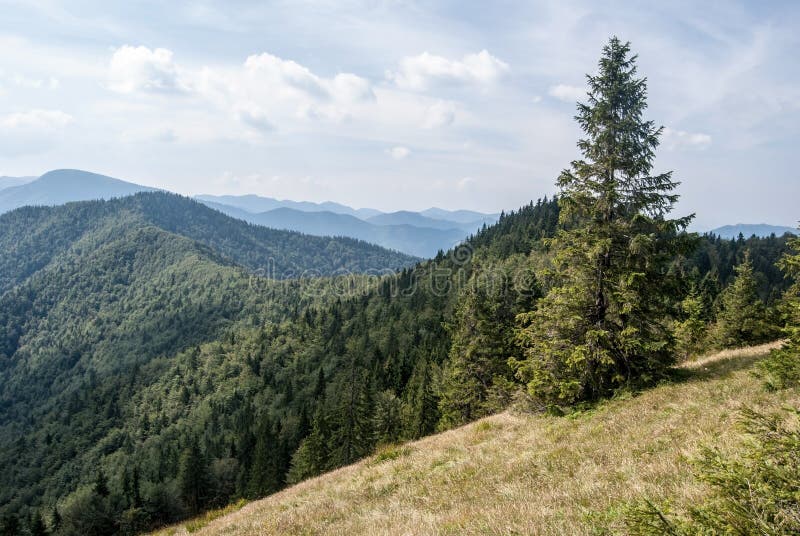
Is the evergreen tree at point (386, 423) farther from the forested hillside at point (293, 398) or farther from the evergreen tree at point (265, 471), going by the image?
the evergreen tree at point (265, 471)

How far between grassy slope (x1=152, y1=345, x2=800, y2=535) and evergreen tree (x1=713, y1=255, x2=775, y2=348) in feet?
85.0

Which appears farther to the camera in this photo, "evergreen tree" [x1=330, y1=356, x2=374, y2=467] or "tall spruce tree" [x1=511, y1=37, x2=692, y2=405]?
"evergreen tree" [x1=330, y1=356, x2=374, y2=467]

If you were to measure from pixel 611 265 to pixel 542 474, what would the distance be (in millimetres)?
10677

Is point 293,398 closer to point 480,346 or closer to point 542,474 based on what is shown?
point 480,346

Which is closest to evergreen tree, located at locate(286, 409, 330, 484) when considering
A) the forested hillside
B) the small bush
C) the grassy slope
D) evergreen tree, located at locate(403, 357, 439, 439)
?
the forested hillside

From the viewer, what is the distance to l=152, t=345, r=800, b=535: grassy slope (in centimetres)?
701

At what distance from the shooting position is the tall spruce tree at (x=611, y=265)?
16797 millimetres

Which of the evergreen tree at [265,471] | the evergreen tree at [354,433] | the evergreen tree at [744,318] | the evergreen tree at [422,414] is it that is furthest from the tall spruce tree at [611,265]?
the evergreen tree at [265,471]

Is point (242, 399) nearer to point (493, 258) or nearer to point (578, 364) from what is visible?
point (493, 258)


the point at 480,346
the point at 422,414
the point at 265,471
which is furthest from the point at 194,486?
the point at 480,346

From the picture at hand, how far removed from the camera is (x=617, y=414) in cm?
1405

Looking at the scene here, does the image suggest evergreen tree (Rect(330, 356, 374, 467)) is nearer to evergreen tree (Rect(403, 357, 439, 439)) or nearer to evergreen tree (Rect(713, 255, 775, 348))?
evergreen tree (Rect(403, 357, 439, 439))

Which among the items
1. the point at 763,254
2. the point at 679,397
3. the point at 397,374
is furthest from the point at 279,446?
the point at 763,254

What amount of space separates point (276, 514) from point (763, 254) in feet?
773
